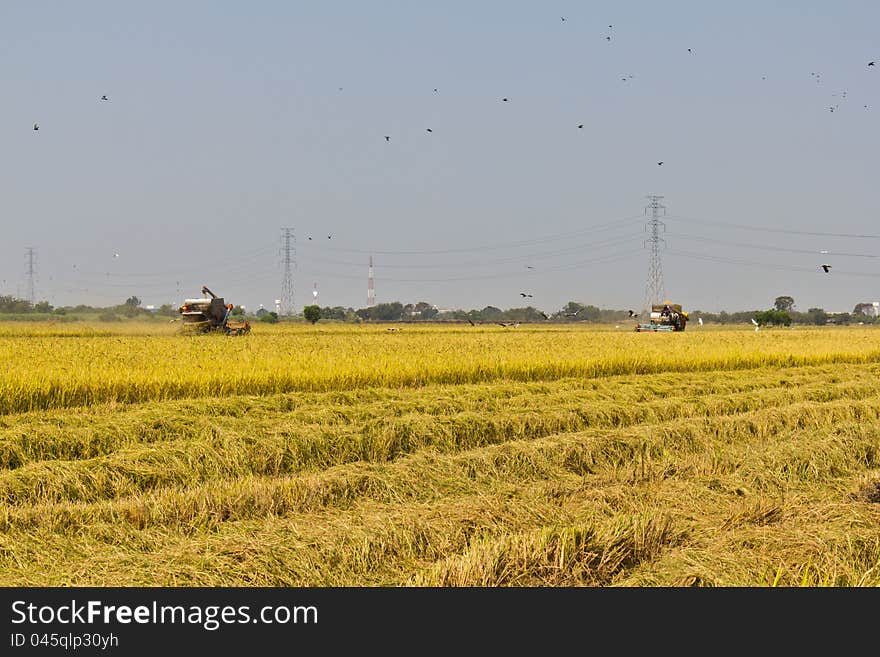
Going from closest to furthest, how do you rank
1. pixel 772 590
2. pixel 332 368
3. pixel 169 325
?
pixel 772 590 → pixel 332 368 → pixel 169 325

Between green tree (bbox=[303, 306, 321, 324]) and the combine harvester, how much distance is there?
51444 mm

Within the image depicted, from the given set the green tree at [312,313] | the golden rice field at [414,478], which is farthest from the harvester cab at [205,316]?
the green tree at [312,313]

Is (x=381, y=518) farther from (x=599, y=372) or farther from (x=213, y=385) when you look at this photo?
(x=599, y=372)

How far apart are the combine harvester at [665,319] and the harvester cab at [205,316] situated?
100ft

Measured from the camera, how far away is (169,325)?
37.9m

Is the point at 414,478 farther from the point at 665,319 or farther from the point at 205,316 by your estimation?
the point at 665,319

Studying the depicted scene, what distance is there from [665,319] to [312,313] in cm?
5479

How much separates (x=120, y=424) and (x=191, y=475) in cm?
216

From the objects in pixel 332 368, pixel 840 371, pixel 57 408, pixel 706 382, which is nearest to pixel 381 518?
pixel 57 408

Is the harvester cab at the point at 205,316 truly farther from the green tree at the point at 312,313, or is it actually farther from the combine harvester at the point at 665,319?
the green tree at the point at 312,313

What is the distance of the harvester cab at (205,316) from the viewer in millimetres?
34219

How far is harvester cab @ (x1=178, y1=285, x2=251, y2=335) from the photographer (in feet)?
112

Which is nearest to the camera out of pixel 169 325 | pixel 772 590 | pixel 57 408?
pixel 772 590

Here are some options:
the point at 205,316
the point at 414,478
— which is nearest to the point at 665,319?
the point at 205,316
